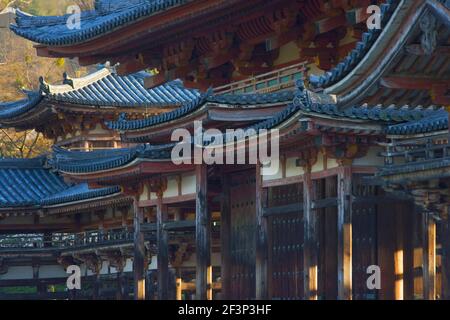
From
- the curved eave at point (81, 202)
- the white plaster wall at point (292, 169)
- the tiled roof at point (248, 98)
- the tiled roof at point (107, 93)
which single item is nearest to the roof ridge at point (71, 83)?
the tiled roof at point (107, 93)

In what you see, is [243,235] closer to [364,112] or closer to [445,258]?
[364,112]

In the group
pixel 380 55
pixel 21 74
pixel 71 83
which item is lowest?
pixel 380 55

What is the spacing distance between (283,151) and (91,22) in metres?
9.78

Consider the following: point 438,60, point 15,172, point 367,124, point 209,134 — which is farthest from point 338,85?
point 15,172

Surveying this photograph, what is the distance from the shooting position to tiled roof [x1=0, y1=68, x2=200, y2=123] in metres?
45.5

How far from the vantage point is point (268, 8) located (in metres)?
28.2

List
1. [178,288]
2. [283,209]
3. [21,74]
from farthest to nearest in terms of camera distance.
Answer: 1. [21,74]
2. [178,288]
3. [283,209]

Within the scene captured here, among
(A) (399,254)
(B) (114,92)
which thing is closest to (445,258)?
(A) (399,254)

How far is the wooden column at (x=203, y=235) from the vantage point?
97.2 feet

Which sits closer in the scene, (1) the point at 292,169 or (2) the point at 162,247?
(1) the point at 292,169

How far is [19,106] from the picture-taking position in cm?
5016

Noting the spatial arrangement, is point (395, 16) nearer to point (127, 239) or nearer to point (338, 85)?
point (338, 85)

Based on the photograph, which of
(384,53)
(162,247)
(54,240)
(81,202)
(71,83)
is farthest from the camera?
(71,83)

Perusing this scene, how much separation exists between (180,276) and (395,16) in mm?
21146
